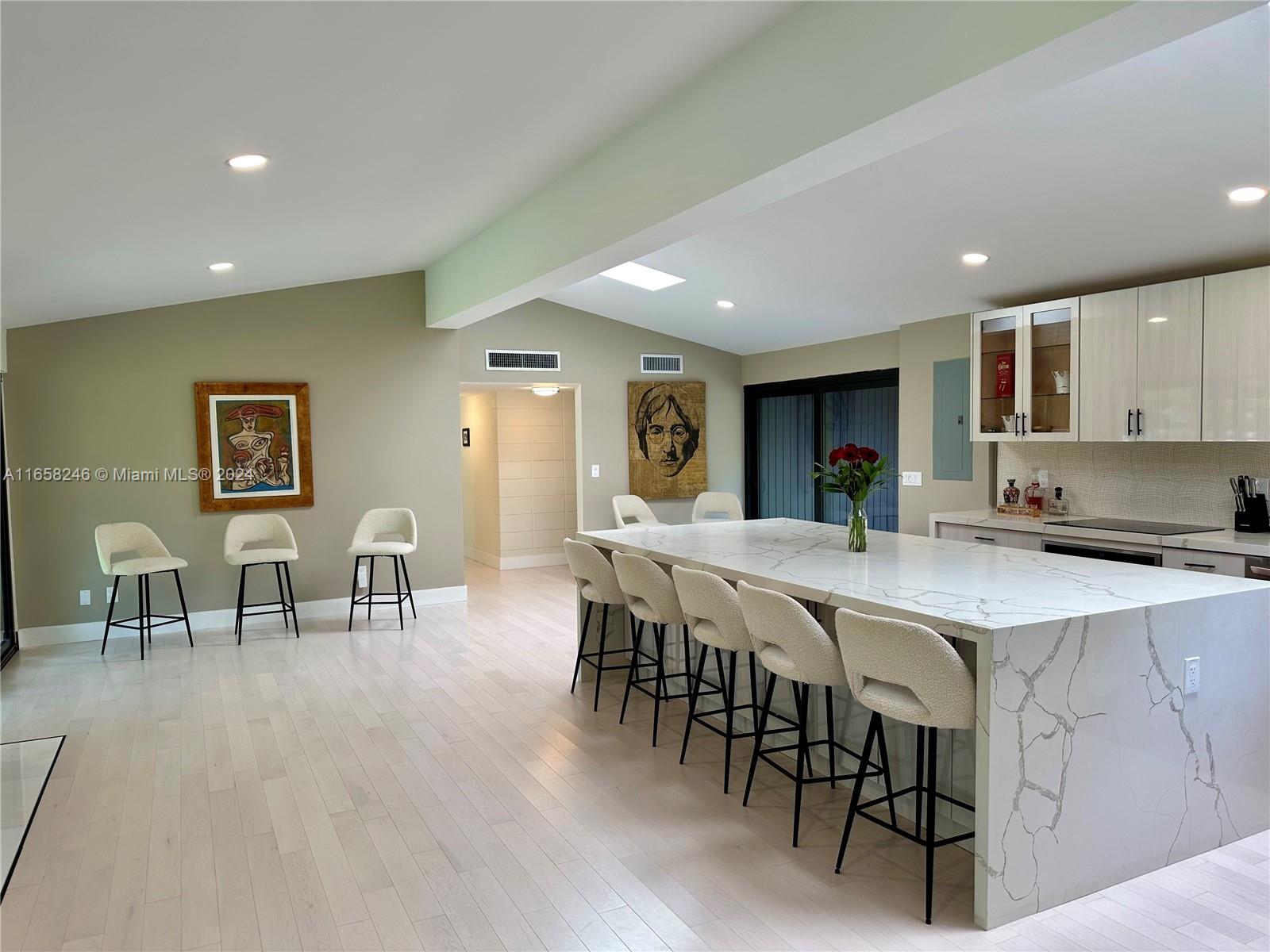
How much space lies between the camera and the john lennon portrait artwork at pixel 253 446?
6.71 meters

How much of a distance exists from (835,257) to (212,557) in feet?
16.6

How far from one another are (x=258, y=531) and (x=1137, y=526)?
5996mm

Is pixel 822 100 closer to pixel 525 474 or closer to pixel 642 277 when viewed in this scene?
pixel 642 277

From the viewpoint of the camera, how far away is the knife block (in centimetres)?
483

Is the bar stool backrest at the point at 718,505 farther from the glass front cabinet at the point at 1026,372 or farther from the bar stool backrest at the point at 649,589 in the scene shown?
the bar stool backrest at the point at 649,589

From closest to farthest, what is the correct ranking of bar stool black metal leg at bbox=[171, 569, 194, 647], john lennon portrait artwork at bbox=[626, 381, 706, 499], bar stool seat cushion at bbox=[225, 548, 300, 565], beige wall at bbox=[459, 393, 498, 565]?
bar stool black metal leg at bbox=[171, 569, 194, 647] < bar stool seat cushion at bbox=[225, 548, 300, 565] < john lennon portrait artwork at bbox=[626, 381, 706, 499] < beige wall at bbox=[459, 393, 498, 565]

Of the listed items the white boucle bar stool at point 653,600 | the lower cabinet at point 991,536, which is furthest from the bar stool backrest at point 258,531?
the lower cabinet at point 991,536

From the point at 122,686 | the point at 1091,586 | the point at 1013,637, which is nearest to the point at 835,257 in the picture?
the point at 1091,586


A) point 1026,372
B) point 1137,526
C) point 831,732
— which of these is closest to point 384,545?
point 831,732

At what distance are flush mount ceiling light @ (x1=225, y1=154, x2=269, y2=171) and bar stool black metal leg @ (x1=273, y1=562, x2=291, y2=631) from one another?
3705 mm

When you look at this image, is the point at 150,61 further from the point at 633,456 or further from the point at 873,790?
the point at 633,456

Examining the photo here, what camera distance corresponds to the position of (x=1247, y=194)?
4.05 m

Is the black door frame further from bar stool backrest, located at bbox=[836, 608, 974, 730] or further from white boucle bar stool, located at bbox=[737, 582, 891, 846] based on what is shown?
bar stool backrest, located at bbox=[836, 608, 974, 730]

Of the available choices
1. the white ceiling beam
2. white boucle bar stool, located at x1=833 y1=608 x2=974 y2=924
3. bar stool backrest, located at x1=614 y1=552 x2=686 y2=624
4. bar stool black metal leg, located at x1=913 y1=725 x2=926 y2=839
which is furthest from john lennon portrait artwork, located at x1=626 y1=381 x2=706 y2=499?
white boucle bar stool, located at x1=833 y1=608 x2=974 y2=924
